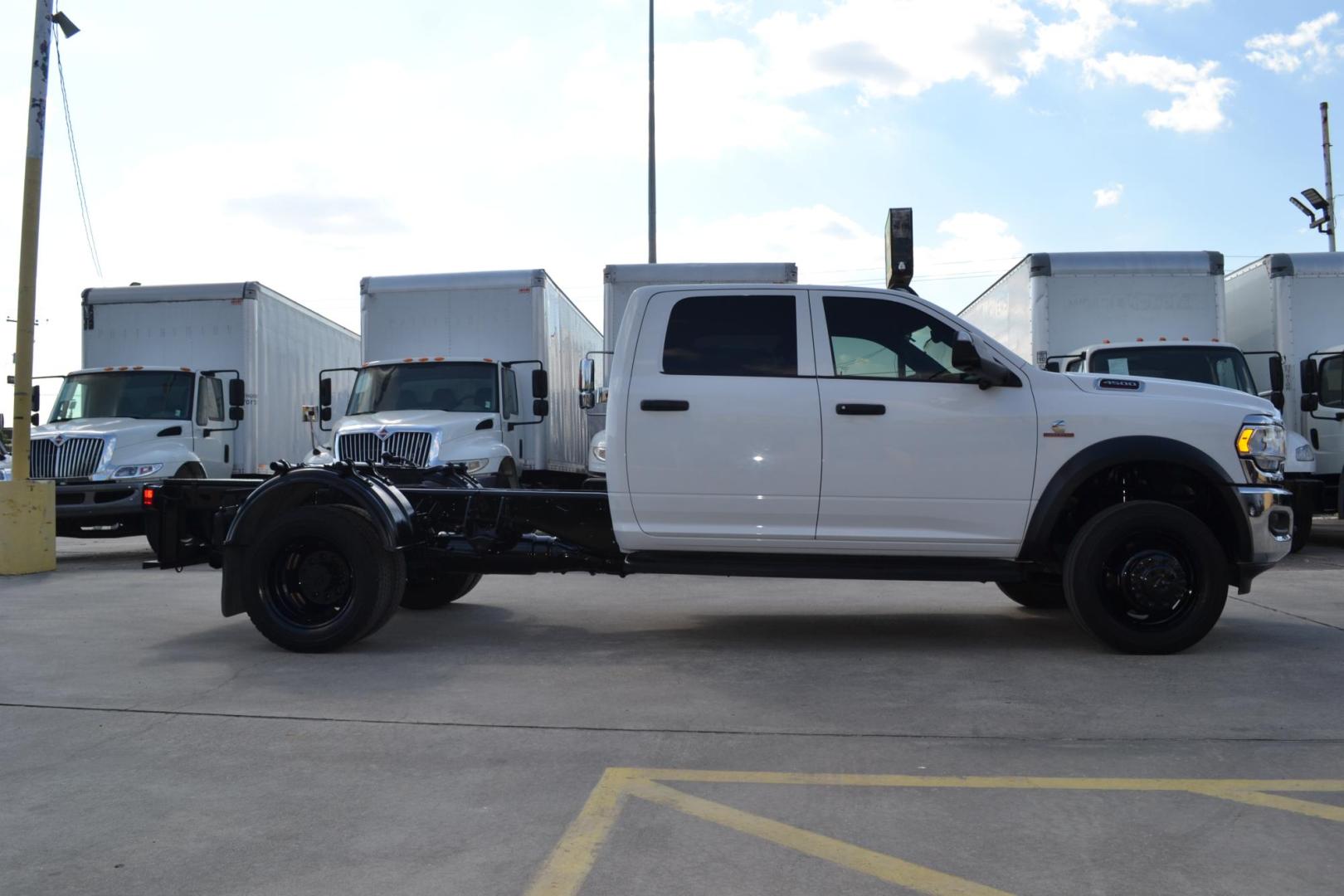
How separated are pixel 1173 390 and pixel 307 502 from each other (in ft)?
17.8

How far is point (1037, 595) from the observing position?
8.97 m

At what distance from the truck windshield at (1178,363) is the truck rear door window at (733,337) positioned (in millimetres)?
6675

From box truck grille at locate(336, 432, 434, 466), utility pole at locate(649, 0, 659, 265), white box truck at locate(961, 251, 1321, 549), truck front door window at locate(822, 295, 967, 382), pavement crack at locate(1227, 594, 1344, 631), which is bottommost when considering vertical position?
pavement crack at locate(1227, 594, 1344, 631)

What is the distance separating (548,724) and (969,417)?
3.15 meters

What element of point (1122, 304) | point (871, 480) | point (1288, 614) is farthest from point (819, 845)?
point (1122, 304)

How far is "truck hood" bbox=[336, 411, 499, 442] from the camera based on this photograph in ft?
42.1

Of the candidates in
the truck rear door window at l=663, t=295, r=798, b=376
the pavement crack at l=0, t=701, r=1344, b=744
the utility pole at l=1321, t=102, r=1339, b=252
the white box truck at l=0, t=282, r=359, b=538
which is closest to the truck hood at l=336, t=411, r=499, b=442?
the white box truck at l=0, t=282, r=359, b=538

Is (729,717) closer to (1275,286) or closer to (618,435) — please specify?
(618,435)

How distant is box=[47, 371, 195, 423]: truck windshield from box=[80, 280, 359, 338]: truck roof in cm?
112

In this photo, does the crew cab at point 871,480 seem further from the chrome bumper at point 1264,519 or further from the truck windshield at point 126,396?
the truck windshield at point 126,396

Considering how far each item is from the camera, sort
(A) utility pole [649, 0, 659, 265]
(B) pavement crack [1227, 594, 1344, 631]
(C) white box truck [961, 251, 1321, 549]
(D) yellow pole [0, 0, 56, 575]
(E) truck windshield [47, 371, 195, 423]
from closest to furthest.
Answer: (B) pavement crack [1227, 594, 1344, 631], (D) yellow pole [0, 0, 56, 575], (C) white box truck [961, 251, 1321, 549], (E) truck windshield [47, 371, 195, 423], (A) utility pole [649, 0, 659, 265]

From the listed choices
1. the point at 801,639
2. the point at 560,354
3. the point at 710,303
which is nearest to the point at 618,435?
the point at 710,303

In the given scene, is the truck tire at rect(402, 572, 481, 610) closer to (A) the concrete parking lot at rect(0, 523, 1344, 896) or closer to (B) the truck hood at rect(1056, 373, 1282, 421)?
(A) the concrete parking lot at rect(0, 523, 1344, 896)

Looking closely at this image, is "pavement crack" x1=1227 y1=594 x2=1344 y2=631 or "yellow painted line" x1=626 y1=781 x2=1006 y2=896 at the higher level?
"pavement crack" x1=1227 y1=594 x2=1344 y2=631
